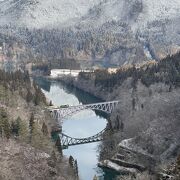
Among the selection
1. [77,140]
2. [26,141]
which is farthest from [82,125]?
[26,141]

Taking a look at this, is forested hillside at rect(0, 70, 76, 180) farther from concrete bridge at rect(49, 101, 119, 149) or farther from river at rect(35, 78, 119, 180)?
river at rect(35, 78, 119, 180)

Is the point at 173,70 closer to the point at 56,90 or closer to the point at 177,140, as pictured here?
the point at 56,90

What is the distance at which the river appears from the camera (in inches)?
2995

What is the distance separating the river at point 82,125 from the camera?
2995 inches

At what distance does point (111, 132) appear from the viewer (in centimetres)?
8525

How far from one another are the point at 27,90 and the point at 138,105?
896 inches

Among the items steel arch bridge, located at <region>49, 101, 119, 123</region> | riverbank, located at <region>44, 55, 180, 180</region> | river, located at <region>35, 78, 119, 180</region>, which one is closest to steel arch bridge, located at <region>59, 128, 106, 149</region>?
river, located at <region>35, 78, 119, 180</region>

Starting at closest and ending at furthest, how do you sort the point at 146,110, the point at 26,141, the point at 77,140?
the point at 26,141 → the point at 146,110 → the point at 77,140

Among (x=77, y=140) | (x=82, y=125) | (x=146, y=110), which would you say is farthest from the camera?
(x=82, y=125)

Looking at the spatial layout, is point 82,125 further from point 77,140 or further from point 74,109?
point 77,140

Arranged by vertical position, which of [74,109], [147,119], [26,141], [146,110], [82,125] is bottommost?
[82,125]

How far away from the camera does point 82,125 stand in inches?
4296

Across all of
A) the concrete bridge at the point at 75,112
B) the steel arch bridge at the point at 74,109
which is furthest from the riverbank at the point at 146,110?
the concrete bridge at the point at 75,112

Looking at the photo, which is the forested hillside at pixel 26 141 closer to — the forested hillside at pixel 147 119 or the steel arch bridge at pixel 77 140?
the steel arch bridge at pixel 77 140
